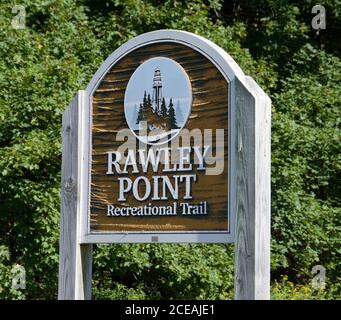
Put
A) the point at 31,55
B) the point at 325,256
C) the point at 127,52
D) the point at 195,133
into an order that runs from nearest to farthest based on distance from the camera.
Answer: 1. the point at 195,133
2. the point at 127,52
3. the point at 31,55
4. the point at 325,256

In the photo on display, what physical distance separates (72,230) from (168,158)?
796 millimetres

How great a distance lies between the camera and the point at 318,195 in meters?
11.3

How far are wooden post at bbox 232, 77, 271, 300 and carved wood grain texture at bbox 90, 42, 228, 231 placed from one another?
107 millimetres

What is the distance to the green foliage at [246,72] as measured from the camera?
8406 millimetres

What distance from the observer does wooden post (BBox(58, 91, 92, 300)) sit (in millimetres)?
5527

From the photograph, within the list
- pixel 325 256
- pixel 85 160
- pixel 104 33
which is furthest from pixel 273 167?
pixel 85 160

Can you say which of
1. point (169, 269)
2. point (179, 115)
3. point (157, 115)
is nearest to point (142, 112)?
point (157, 115)

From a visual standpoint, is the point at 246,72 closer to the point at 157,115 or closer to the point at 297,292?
the point at 297,292

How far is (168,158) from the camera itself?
17.1ft

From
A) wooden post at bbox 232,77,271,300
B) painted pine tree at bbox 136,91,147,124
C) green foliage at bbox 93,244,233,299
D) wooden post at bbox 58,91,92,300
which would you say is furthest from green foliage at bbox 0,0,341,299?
wooden post at bbox 232,77,271,300

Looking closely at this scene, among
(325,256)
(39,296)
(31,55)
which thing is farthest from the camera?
(325,256)

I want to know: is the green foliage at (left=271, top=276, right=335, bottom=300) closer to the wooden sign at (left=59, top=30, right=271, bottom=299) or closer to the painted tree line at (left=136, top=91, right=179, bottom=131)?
the wooden sign at (left=59, top=30, right=271, bottom=299)

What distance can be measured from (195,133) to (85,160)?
82 cm

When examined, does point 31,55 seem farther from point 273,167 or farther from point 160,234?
point 160,234
